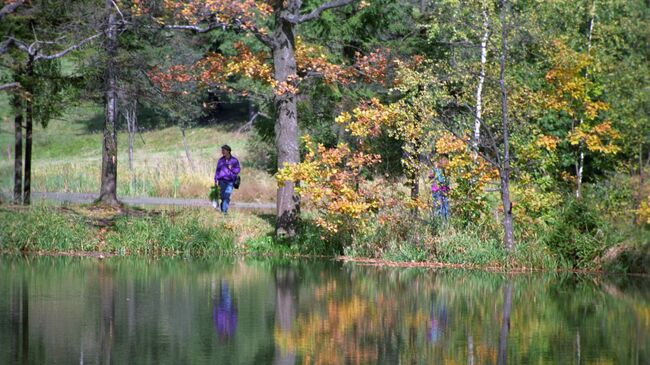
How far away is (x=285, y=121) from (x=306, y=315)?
888 centimetres

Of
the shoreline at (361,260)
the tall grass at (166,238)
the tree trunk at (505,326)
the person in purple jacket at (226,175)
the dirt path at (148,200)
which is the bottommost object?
the tree trunk at (505,326)

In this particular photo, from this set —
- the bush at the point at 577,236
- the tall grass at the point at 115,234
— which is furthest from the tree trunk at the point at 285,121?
the bush at the point at 577,236

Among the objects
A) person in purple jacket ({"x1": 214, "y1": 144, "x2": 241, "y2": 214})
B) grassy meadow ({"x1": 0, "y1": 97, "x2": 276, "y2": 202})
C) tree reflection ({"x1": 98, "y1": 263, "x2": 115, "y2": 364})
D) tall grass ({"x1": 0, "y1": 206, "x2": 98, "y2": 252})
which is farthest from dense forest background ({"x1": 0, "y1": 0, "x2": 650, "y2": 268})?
tree reflection ({"x1": 98, "y1": 263, "x2": 115, "y2": 364})

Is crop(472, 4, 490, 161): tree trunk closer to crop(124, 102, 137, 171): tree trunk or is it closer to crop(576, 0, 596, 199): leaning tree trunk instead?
crop(576, 0, 596, 199): leaning tree trunk

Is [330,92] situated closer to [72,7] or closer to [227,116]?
[72,7]

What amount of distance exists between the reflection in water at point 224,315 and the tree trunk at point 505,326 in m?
3.61

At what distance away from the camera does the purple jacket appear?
86.4ft

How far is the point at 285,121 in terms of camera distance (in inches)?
949

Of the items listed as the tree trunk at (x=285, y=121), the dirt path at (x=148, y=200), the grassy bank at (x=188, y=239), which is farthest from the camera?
the dirt path at (x=148, y=200)

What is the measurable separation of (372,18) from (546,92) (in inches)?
200

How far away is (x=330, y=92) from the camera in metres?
27.0

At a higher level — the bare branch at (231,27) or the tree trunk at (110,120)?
the bare branch at (231,27)

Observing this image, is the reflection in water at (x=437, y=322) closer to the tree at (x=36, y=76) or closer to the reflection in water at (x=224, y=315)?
the reflection in water at (x=224, y=315)

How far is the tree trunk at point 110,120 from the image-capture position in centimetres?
2542
